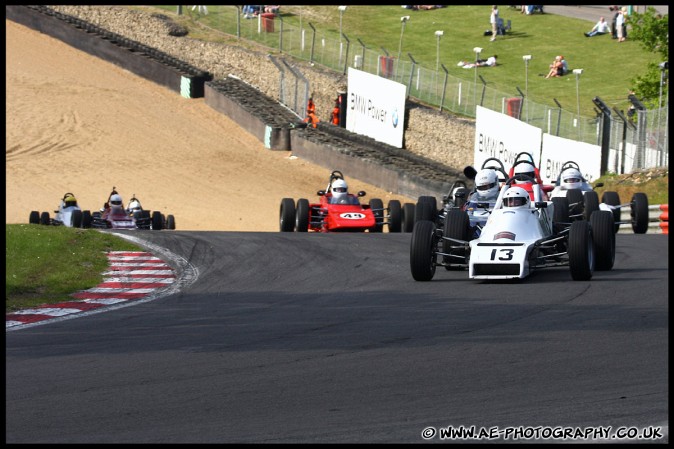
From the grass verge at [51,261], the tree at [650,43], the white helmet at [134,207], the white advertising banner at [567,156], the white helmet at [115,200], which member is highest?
the tree at [650,43]

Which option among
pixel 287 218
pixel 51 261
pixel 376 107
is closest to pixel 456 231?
pixel 51 261

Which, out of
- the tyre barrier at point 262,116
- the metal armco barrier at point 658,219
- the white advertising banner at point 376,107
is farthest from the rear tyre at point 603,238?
the white advertising banner at point 376,107

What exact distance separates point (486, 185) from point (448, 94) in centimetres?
2180

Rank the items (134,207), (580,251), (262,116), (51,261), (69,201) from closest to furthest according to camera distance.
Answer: (580,251)
(51,261)
(69,201)
(134,207)
(262,116)

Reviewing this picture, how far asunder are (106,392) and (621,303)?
670 cm

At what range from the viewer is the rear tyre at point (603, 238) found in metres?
16.5

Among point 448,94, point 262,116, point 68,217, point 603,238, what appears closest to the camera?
point 603,238

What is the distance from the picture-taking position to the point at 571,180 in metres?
24.7

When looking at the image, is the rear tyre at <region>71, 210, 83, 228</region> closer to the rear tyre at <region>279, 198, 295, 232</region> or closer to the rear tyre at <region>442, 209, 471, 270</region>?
the rear tyre at <region>279, 198, 295, 232</region>

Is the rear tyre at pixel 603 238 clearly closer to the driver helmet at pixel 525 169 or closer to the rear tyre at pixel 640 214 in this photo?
the driver helmet at pixel 525 169

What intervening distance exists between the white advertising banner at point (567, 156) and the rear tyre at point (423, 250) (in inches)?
605

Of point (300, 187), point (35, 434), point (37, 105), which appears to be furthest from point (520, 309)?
point (37, 105)

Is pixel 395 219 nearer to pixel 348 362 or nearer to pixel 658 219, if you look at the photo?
pixel 658 219

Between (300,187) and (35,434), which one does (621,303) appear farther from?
(300,187)
